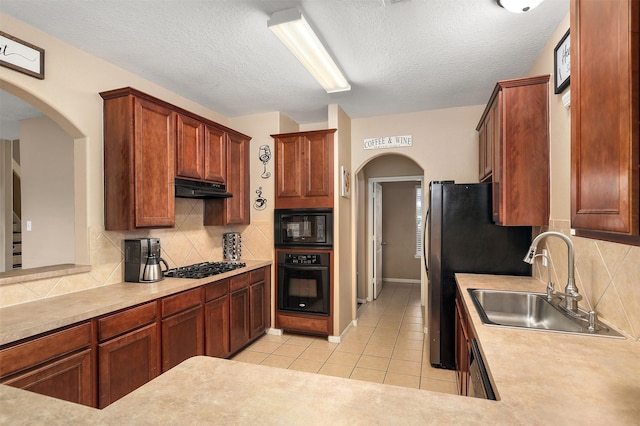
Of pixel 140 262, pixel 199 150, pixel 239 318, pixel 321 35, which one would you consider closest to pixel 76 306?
pixel 140 262

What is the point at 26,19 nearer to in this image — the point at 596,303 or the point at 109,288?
the point at 109,288

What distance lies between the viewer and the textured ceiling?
6.45 feet

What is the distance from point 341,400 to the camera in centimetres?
80

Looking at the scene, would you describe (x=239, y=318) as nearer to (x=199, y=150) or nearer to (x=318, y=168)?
Result: (x=199, y=150)

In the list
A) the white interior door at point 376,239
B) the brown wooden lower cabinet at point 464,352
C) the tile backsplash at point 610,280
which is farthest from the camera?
the white interior door at point 376,239

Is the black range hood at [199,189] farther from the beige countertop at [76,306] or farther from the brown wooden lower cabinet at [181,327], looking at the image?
the brown wooden lower cabinet at [181,327]

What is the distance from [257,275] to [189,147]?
5.19 feet

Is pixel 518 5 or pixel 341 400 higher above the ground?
pixel 518 5

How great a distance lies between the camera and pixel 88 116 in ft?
8.11

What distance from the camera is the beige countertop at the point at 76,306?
5.22ft

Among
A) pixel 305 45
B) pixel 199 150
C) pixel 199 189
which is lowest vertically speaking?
pixel 199 189

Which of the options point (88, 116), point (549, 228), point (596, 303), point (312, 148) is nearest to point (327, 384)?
point (596, 303)

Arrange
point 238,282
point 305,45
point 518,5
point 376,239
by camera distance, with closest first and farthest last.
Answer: point 518,5, point 305,45, point 238,282, point 376,239

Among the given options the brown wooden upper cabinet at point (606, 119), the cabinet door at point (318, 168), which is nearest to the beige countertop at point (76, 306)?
the cabinet door at point (318, 168)
